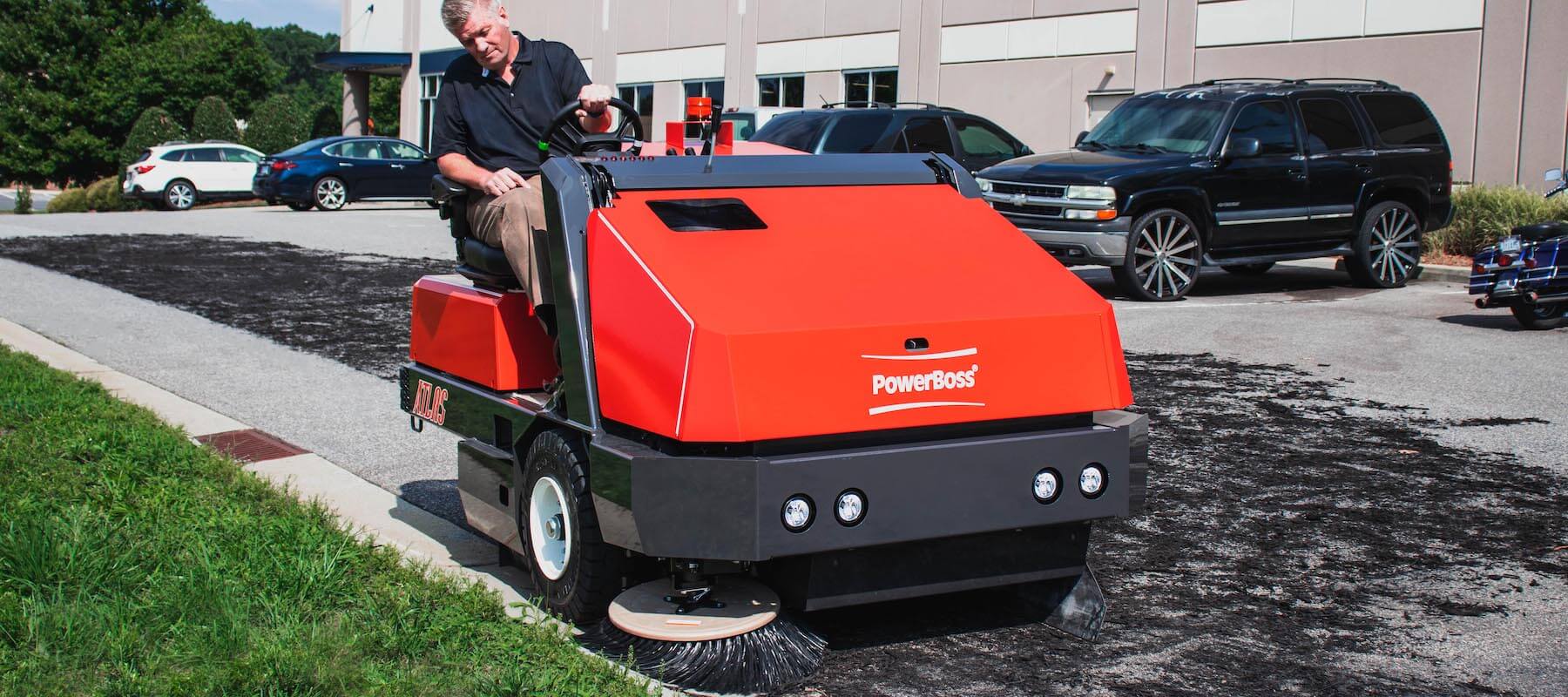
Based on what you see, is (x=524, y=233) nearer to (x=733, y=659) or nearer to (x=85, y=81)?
(x=733, y=659)

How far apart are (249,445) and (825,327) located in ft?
13.5

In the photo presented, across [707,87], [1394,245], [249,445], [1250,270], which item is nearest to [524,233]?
[249,445]

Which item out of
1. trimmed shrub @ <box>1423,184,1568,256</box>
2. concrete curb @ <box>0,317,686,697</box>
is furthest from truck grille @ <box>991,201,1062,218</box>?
concrete curb @ <box>0,317,686,697</box>

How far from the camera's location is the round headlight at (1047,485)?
13.2ft

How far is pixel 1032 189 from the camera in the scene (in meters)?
13.2

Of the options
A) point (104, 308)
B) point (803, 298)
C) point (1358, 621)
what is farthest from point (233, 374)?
point (1358, 621)

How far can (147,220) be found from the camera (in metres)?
23.9

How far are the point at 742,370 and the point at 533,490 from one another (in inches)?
43.0

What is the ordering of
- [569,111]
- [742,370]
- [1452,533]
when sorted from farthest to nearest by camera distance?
[1452,533], [569,111], [742,370]

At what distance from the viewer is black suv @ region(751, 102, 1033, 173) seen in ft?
51.9

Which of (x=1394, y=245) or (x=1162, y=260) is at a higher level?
(x=1394, y=245)

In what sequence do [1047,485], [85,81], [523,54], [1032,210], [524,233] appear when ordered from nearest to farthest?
[1047,485]
[524,233]
[523,54]
[1032,210]
[85,81]

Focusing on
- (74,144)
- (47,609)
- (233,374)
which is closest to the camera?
(47,609)

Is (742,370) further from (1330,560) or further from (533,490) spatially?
(1330,560)
